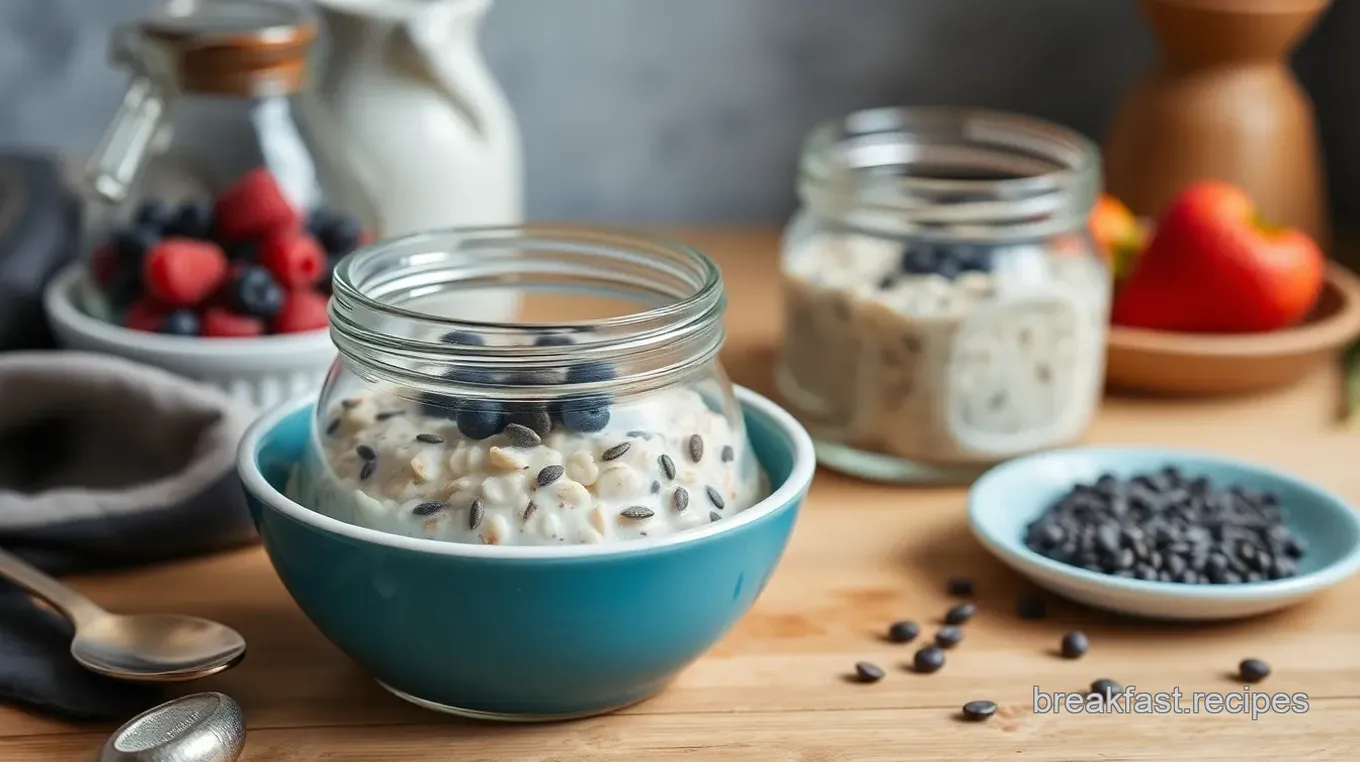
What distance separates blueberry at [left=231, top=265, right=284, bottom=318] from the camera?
118cm

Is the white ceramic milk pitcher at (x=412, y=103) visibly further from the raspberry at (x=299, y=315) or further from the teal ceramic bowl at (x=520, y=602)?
the teal ceramic bowl at (x=520, y=602)

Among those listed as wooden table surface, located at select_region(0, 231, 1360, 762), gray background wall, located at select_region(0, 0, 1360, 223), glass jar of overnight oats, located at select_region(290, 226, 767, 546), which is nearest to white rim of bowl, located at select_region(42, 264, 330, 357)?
wooden table surface, located at select_region(0, 231, 1360, 762)

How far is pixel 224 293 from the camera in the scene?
120 centimetres

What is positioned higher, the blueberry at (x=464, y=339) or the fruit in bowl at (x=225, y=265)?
the blueberry at (x=464, y=339)

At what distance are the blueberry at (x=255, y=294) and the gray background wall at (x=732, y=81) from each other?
74cm

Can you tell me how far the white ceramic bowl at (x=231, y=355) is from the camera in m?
1.16

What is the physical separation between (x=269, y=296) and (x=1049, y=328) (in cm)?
60

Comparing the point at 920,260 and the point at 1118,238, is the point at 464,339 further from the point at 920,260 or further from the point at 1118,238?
the point at 1118,238

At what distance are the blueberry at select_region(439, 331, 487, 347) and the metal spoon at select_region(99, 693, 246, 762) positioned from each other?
0.76 ft

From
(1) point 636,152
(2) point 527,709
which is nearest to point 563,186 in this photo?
(1) point 636,152

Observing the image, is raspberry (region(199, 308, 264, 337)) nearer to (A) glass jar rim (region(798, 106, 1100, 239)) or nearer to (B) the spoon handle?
(B) the spoon handle

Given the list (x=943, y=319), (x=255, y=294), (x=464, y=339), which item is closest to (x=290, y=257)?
(x=255, y=294)

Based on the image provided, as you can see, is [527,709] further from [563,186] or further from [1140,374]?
[563,186]

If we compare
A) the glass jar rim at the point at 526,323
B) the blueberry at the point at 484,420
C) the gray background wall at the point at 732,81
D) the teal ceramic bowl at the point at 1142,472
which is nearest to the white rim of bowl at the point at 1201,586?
the teal ceramic bowl at the point at 1142,472
